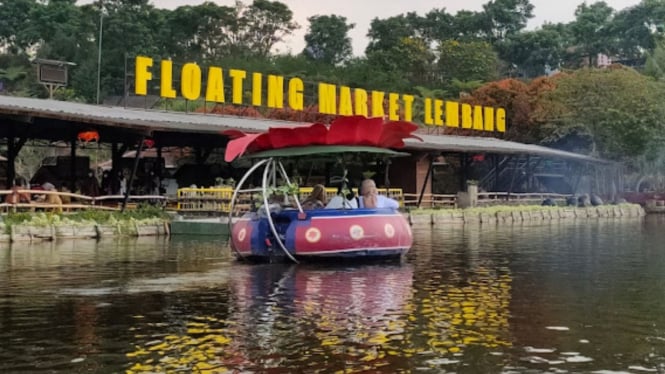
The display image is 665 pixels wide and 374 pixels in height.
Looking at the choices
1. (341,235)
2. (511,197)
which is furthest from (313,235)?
(511,197)

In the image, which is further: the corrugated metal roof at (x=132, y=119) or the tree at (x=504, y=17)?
the tree at (x=504, y=17)

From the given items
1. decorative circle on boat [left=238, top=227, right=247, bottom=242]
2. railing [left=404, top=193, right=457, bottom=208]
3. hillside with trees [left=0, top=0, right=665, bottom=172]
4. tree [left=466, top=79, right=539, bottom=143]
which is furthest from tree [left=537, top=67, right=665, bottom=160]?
decorative circle on boat [left=238, top=227, right=247, bottom=242]

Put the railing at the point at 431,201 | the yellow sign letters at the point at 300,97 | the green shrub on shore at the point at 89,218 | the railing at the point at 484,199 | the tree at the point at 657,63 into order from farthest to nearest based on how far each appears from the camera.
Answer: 1. the tree at the point at 657,63
2. the railing at the point at 484,199
3. the railing at the point at 431,201
4. the yellow sign letters at the point at 300,97
5. the green shrub on shore at the point at 89,218

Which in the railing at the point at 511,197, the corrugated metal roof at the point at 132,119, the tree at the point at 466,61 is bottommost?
the railing at the point at 511,197

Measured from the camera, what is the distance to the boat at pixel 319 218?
15.5 m

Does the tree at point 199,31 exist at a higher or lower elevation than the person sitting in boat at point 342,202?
higher

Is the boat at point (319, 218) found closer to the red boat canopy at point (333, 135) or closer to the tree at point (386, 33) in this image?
the red boat canopy at point (333, 135)

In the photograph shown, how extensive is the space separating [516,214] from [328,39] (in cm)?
5315

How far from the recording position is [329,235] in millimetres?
15414

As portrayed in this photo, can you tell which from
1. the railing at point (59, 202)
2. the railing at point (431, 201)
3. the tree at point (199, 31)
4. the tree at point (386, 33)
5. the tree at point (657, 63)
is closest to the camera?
the railing at point (59, 202)

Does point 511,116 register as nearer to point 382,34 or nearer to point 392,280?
point 382,34

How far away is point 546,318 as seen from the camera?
31.6ft

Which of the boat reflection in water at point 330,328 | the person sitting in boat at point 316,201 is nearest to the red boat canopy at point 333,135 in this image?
the person sitting in boat at point 316,201

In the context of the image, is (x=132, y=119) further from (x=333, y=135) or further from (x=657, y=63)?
(x=657, y=63)
